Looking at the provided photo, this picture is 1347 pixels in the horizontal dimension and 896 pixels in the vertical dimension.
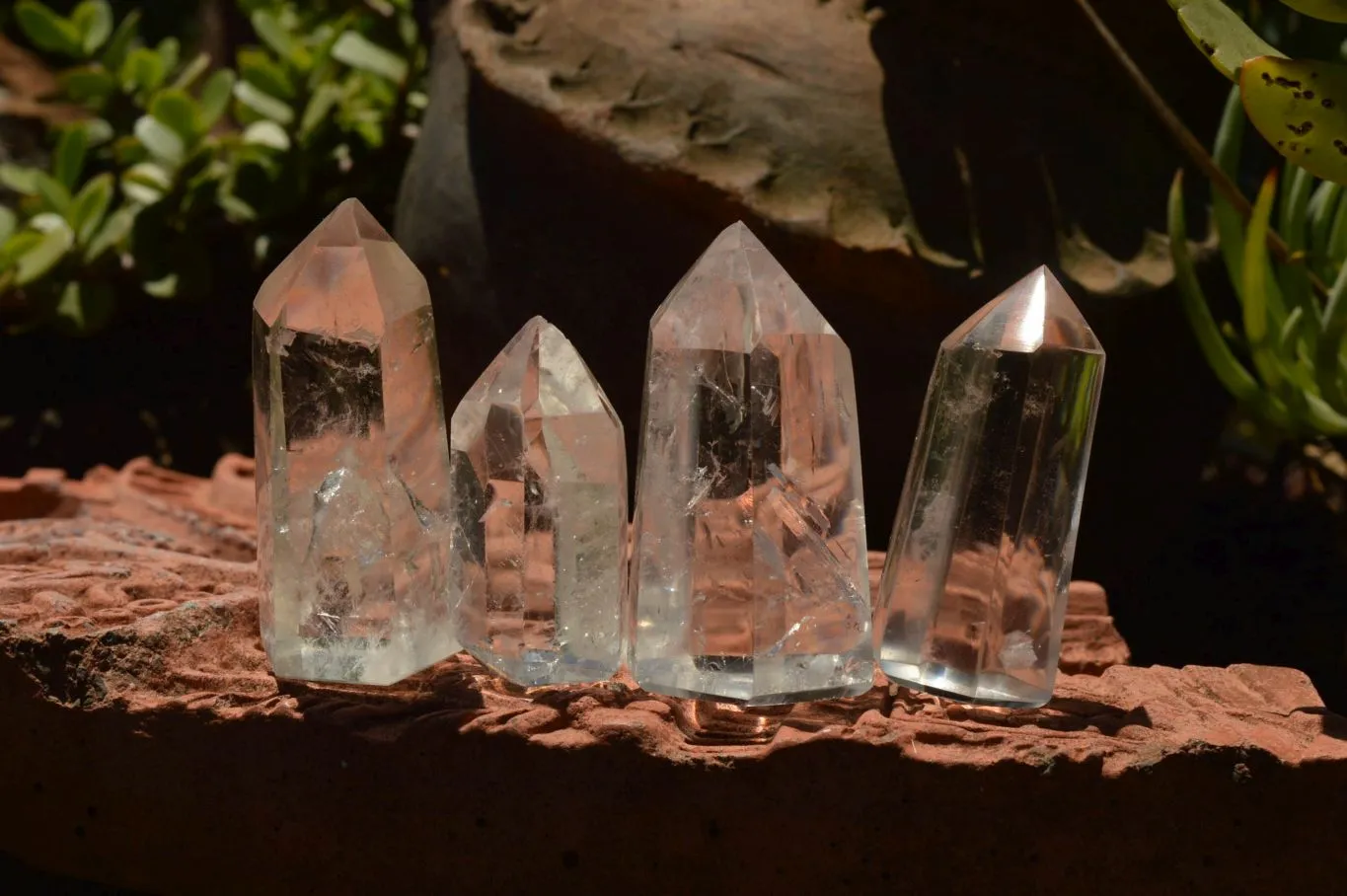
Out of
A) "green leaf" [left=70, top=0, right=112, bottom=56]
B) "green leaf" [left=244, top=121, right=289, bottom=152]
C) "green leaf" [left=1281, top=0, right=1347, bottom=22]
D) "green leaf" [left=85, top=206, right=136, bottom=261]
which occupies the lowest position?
"green leaf" [left=85, top=206, right=136, bottom=261]

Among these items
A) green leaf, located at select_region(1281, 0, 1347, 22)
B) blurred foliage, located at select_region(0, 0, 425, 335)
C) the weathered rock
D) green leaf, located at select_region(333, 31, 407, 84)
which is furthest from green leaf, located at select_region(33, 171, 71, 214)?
green leaf, located at select_region(1281, 0, 1347, 22)

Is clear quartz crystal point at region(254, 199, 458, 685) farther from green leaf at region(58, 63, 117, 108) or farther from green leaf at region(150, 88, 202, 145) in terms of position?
green leaf at region(58, 63, 117, 108)

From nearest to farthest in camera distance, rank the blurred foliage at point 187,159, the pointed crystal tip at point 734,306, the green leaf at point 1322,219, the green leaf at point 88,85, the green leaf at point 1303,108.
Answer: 1. the pointed crystal tip at point 734,306
2. the green leaf at point 1303,108
3. the green leaf at point 1322,219
4. the blurred foliage at point 187,159
5. the green leaf at point 88,85

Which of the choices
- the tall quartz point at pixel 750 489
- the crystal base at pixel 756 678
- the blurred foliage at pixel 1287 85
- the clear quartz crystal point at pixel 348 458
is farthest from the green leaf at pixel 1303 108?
the clear quartz crystal point at pixel 348 458

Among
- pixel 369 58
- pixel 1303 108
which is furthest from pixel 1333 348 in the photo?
pixel 369 58

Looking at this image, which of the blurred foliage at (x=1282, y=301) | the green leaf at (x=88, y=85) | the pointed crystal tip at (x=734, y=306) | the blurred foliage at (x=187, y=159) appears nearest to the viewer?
the pointed crystal tip at (x=734, y=306)

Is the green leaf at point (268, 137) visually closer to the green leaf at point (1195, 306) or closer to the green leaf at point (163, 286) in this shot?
the green leaf at point (163, 286)
